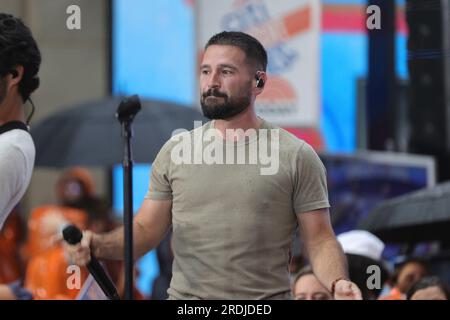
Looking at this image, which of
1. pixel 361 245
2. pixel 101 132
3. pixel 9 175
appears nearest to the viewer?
pixel 9 175

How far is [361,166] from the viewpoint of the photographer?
39.3 ft

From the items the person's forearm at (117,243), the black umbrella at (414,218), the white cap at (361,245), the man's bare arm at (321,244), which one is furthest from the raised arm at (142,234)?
the black umbrella at (414,218)

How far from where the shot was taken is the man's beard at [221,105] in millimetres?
4895

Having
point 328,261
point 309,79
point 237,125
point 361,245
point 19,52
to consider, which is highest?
point 309,79

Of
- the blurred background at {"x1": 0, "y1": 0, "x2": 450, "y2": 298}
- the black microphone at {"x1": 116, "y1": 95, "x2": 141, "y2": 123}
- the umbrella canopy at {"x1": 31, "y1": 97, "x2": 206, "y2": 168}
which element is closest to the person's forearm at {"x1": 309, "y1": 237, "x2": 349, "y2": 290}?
the black microphone at {"x1": 116, "y1": 95, "x2": 141, "y2": 123}

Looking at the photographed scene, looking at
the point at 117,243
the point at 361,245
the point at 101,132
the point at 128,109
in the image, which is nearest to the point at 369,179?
the point at 101,132

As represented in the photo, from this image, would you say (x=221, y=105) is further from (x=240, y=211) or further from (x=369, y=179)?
(x=369, y=179)

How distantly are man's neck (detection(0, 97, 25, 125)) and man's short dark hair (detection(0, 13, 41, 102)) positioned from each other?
43 millimetres

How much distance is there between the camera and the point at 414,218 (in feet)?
29.3

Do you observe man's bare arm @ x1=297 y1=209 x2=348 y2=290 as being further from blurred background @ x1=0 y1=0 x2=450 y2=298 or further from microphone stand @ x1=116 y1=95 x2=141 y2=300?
blurred background @ x1=0 y1=0 x2=450 y2=298

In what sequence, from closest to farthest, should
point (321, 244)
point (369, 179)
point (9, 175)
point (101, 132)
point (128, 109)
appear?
point (9, 175)
point (321, 244)
point (128, 109)
point (101, 132)
point (369, 179)

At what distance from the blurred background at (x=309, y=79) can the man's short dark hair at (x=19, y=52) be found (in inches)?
169

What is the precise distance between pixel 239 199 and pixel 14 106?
93 cm

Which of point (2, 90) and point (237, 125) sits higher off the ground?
point (2, 90)
